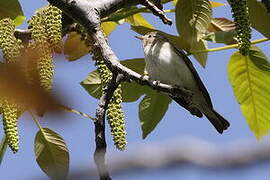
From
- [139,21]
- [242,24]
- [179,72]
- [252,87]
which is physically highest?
[242,24]

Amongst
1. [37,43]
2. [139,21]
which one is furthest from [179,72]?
[37,43]

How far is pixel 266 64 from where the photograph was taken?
97.9 inches

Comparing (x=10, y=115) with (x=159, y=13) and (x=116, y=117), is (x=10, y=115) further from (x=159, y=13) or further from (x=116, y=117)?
(x=159, y=13)

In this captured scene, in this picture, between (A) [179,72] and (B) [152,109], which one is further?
(A) [179,72]

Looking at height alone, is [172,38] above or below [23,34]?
below

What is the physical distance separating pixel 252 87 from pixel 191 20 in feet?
1.41

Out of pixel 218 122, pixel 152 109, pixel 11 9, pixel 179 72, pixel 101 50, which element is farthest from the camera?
pixel 179 72

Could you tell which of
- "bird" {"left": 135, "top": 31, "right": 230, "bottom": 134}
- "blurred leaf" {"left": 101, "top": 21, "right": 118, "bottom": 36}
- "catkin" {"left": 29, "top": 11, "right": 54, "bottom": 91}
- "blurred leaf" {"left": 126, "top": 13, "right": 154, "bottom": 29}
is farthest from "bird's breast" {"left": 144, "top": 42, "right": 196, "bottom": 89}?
"catkin" {"left": 29, "top": 11, "right": 54, "bottom": 91}

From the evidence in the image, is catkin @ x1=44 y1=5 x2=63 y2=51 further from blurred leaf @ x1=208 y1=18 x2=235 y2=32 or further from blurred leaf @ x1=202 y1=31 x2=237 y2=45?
blurred leaf @ x1=208 y1=18 x2=235 y2=32

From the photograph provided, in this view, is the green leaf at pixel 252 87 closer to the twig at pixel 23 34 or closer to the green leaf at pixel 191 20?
the green leaf at pixel 191 20

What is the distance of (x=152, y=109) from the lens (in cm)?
266

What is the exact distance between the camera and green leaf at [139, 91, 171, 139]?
2645mm

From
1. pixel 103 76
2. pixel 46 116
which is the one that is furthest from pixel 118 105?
pixel 46 116

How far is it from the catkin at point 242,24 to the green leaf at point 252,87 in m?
0.58
